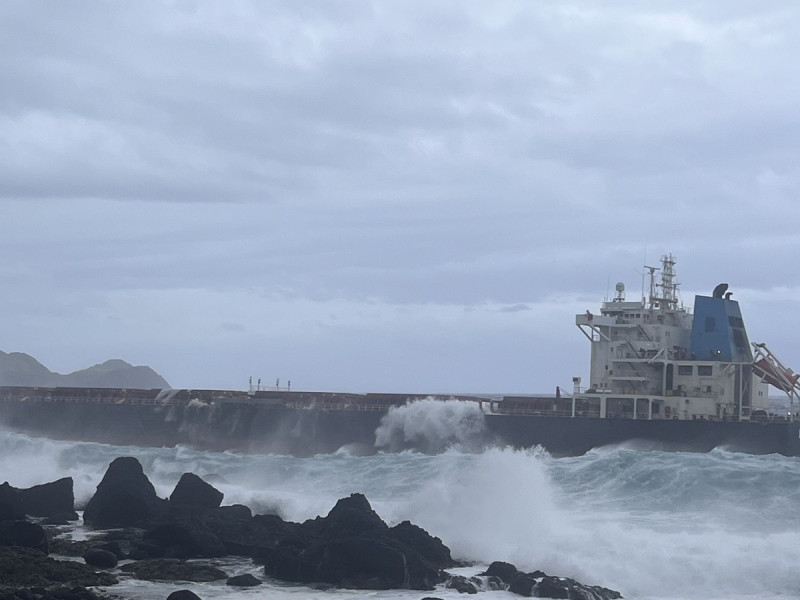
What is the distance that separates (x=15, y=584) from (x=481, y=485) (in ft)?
37.9

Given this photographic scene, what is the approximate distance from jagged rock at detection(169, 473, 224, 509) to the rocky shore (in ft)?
5.52

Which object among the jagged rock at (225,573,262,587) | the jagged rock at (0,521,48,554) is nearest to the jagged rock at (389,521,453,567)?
the jagged rock at (225,573,262,587)

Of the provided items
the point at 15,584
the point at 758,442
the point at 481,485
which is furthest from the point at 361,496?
the point at 758,442

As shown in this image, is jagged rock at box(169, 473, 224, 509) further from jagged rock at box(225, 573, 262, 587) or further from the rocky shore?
jagged rock at box(225, 573, 262, 587)

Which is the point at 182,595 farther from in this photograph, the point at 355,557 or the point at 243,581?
the point at 355,557

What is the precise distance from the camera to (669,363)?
43.8 m

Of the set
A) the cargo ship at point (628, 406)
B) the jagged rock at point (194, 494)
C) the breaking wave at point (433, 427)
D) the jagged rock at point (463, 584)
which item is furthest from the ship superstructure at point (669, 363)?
the jagged rock at point (463, 584)

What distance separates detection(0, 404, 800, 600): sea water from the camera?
75.4 feet

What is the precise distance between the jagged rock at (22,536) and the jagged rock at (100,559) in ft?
3.93

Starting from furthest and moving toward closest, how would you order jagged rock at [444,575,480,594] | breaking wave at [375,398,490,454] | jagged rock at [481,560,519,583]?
breaking wave at [375,398,490,454] < jagged rock at [481,560,519,583] < jagged rock at [444,575,480,594]

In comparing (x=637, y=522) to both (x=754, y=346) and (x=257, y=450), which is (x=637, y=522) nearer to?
(x=754, y=346)

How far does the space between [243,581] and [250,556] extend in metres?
3.40

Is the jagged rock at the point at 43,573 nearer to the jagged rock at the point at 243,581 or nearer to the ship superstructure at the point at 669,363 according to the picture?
the jagged rock at the point at 243,581

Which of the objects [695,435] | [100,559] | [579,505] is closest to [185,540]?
[100,559]
